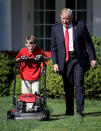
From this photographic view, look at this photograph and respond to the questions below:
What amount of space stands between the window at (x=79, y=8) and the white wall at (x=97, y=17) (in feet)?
3.22

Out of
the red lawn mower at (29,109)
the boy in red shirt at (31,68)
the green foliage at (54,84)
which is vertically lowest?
the red lawn mower at (29,109)

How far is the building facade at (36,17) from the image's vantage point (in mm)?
12742

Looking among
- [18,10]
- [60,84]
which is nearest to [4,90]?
[60,84]

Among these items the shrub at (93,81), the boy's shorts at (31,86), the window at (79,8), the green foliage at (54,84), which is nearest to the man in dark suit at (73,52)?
the boy's shorts at (31,86)

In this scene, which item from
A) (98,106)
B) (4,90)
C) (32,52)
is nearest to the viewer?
(32,52)

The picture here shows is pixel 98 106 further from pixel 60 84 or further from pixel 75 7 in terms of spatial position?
pixel 75 7

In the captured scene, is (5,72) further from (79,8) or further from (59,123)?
(79,8)

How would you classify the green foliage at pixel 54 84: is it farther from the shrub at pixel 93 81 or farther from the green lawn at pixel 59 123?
the green lawn at pixel 59 123

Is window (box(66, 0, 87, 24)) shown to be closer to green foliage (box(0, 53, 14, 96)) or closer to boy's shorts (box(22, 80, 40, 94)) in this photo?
green foliage (box(0, 53, 14, 96))

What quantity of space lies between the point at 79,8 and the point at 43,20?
1.14m

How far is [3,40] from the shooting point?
1284 cm

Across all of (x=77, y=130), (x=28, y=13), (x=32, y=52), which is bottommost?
(x=77, y=130)

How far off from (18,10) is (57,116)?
592 cm

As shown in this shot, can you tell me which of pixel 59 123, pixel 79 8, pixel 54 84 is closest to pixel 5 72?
pixel 54 84
